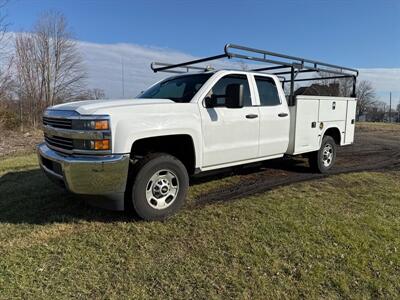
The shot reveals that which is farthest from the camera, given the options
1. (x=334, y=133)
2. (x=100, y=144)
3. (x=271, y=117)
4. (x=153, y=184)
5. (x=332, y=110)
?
(x=334, y=133)

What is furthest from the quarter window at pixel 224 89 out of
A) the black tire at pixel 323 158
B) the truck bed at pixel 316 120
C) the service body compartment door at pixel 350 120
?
the service body compartment door at pixel 350 120

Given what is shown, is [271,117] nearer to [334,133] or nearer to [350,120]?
[334,133]

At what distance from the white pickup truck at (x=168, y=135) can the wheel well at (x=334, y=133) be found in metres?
1.20

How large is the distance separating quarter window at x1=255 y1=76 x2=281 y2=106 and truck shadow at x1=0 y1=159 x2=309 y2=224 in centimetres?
142

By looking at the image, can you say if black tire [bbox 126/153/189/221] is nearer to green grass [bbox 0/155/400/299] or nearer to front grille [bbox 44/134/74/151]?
green grass [bbox 0/155/400/299]

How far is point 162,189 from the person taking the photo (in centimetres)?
429

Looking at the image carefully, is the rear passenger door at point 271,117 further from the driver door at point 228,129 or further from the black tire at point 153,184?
the black tire at point 153,184

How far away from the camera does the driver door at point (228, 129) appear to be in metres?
4.75

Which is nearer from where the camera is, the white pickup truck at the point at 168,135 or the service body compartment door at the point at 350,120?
the white pickup truck at the point at 168,135

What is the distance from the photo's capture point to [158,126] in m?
4.09

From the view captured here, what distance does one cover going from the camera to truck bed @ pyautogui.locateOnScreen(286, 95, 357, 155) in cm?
626

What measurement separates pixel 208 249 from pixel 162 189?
109 cm

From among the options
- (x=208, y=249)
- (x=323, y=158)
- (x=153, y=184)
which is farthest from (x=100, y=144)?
(x=323, y=158)

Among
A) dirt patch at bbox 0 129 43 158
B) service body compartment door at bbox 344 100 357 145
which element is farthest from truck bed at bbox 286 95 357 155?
dirt patch at bbox 0 129 43 158
